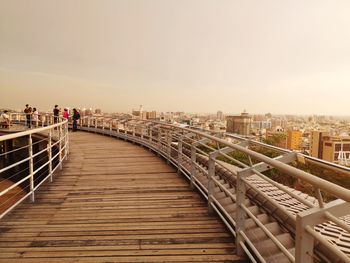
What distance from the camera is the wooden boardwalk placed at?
320cm

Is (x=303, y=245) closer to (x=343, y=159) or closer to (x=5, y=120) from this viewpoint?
(x=343, y=159)

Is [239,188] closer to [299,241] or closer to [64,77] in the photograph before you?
[299,241]

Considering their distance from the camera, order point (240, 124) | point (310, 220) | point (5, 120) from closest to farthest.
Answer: point (310, 220)
point (240, 124)
point (5, 120)

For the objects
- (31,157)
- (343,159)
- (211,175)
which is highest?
(31,157)

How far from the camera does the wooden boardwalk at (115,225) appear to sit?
10.5ft

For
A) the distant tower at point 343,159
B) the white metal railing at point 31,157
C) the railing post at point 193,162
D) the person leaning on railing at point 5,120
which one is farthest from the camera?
the person leaning on railing at point 5,120

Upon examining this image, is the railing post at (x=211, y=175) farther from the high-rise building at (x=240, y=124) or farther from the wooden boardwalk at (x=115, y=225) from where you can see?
the high-rise building at (x=240, y=124)

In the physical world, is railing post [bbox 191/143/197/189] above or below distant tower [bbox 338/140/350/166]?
above

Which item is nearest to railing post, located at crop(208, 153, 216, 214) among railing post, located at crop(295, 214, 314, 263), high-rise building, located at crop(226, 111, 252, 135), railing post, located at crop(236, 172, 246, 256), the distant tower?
railing post, located at crop(236, 172, 246, 256)

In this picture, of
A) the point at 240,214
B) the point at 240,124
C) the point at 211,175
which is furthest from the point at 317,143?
the point at 240,214

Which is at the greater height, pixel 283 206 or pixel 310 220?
pixel 310 220

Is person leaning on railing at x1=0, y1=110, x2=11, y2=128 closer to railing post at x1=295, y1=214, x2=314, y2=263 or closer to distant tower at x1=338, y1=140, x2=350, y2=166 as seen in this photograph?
distant tower at x1=338, y1=140, x2=350, y2=166

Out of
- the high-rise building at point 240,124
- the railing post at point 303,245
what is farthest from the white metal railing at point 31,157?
the high-rise building at point 240,124

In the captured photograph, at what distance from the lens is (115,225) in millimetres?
4020
